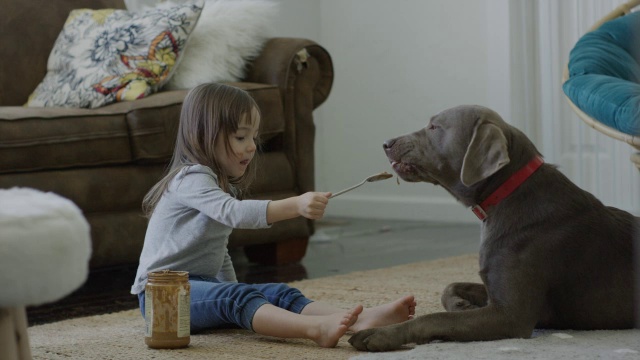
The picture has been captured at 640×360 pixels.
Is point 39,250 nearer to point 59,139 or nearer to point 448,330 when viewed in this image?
point 448,330

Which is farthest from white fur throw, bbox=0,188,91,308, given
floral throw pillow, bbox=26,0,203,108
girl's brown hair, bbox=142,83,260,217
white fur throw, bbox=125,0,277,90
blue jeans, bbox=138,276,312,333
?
white fur throw, bbox=125,0,277,90

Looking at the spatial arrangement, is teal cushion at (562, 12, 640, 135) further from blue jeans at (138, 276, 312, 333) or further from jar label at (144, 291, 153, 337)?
jar label at (144, 291, 153, 337)

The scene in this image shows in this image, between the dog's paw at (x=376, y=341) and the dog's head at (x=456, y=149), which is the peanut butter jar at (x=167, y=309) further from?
the dog's head at (x=456, y=149)

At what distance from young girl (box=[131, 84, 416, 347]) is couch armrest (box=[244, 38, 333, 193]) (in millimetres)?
1166

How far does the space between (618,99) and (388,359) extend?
1.07 metres

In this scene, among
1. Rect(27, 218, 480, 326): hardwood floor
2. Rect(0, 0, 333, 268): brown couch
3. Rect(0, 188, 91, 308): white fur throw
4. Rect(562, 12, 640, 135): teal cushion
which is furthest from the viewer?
Rect(0, 0, 333, 268): brown couch

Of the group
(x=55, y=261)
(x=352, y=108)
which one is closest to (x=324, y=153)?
(x=352, y=108)

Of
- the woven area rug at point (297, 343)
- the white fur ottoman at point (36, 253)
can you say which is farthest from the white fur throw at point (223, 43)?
the white fur ottoman at point (36, 253)

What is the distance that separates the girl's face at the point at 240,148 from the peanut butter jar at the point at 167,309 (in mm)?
335

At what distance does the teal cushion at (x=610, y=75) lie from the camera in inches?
92.3

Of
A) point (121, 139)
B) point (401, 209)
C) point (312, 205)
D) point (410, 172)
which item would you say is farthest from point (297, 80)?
point (401, 209)

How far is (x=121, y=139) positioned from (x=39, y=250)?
1937 mm

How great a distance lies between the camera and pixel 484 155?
6.06 feet

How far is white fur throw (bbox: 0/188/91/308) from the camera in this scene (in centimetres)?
100
